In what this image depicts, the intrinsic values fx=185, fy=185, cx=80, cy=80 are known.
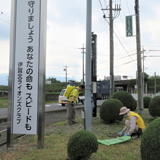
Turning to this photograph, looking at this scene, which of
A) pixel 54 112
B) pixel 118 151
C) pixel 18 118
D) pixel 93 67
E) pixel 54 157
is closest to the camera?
pixel 54 157

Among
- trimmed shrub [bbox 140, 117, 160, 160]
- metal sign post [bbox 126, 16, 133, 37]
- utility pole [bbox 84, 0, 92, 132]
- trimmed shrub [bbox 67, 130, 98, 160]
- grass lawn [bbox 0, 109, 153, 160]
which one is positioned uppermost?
metal sign post [bbox 126, 16, 133, 37]

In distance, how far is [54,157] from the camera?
12.9ft

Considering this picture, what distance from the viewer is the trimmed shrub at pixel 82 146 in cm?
340

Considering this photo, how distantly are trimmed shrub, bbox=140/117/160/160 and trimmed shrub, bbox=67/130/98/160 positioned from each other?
3.38 ft

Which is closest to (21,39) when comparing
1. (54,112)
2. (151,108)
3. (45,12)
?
(45,12)

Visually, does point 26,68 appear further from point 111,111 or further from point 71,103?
point 111,111

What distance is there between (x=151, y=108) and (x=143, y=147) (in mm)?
5966

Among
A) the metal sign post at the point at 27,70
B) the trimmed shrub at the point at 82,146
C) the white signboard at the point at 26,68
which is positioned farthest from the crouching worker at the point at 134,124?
the white signboard at the point at 26,68

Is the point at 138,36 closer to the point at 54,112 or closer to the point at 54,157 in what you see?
the point at 54,112

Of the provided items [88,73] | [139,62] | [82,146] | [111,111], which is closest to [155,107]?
[111,111]

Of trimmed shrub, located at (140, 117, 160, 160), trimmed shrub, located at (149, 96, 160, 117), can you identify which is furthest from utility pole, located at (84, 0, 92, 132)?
trimmed shrub, located at (149, 96, 160, 117)

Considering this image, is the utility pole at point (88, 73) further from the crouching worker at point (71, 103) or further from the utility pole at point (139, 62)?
the utility pole at point (139, 62)

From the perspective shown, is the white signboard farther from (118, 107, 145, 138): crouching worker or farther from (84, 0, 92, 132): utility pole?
(118, 107, 145, 138): crouching worker

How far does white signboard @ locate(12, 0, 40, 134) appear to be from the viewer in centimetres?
473
